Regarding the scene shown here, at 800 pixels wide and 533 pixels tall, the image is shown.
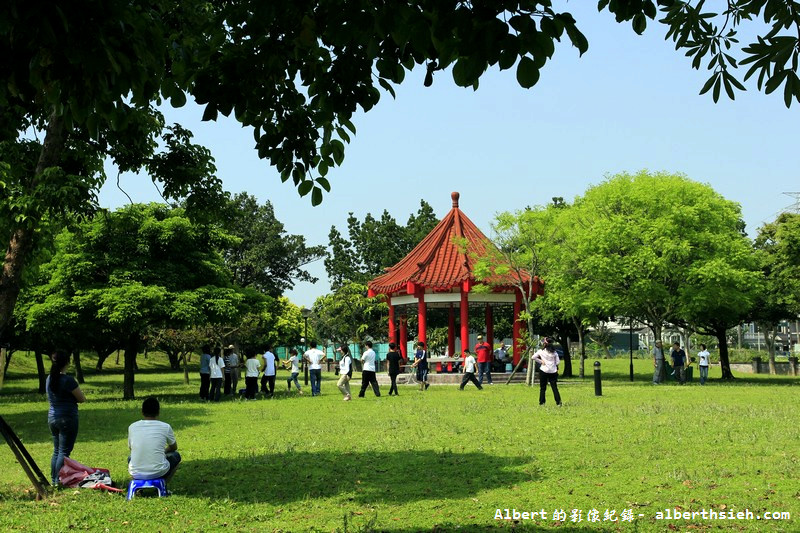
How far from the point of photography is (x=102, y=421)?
19094 millimetres

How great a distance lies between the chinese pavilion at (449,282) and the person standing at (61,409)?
24758 mm

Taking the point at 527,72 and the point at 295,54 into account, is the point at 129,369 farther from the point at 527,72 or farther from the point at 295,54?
the point at 527,72

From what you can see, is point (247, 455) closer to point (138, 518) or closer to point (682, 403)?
point (138, 518)

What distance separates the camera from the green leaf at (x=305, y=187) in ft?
20.8

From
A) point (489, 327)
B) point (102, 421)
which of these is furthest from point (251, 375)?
point (489, 327)

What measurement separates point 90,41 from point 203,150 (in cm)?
987

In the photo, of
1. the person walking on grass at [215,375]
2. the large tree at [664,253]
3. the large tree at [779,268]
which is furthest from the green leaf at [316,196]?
the large tree at [779,268]

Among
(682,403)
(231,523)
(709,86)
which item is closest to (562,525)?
(231,523)

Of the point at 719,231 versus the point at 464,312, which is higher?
the point at 719,231

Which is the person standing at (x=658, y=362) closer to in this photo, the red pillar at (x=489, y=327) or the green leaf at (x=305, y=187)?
the red pillar at (x=489, y=327)

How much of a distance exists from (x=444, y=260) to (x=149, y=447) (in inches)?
1155

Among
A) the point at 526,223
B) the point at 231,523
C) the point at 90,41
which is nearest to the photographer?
the point at 90,41

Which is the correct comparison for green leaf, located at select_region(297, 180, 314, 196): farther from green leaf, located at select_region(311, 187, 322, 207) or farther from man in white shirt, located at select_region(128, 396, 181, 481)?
man in white shirt, located at select_region(128, 396, 181, 481)

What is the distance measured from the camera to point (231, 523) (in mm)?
7809
